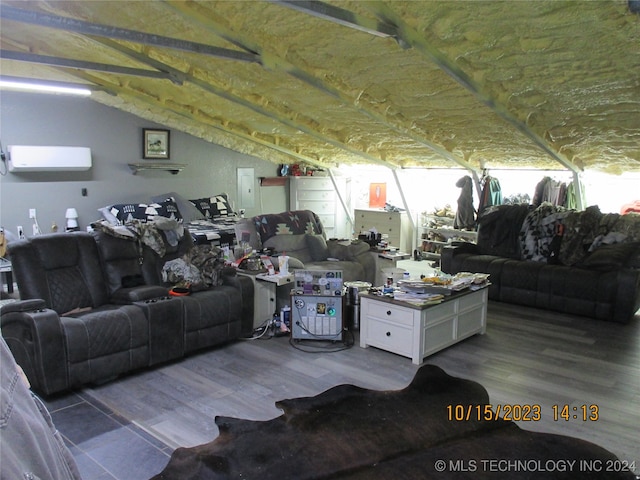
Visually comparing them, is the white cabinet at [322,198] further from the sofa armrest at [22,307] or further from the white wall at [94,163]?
the sofa armrest at [22,307]

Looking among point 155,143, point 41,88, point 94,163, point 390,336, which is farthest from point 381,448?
point 155,143

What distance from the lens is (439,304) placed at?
4184mm

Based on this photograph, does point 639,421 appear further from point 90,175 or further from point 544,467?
point 90,175

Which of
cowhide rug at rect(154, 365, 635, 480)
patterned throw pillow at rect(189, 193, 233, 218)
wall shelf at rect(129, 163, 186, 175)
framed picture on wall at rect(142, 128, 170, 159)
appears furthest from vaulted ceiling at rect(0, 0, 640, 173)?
cowhide rug at rect(154, 365, 635, 480)

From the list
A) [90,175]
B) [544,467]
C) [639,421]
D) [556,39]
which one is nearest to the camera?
[544,467]

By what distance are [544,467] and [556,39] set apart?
2.82m

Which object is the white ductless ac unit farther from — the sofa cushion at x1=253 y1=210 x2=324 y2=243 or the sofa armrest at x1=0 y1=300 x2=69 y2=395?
the sofa armrest at x1=0 y1=300 x2=69 y2=395

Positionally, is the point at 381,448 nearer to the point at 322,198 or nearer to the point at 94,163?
the point at 94,163

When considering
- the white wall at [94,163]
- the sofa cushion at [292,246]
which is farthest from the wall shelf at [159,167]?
the sofa cushion at [292,246]

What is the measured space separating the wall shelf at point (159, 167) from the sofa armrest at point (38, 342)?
4.65m

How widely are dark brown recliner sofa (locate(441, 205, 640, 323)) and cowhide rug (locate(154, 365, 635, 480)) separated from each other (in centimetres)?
260

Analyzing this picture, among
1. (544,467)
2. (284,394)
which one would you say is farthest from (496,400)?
(284,394)

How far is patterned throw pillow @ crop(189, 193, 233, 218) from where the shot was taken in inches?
324

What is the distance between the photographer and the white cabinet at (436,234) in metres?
8.18
